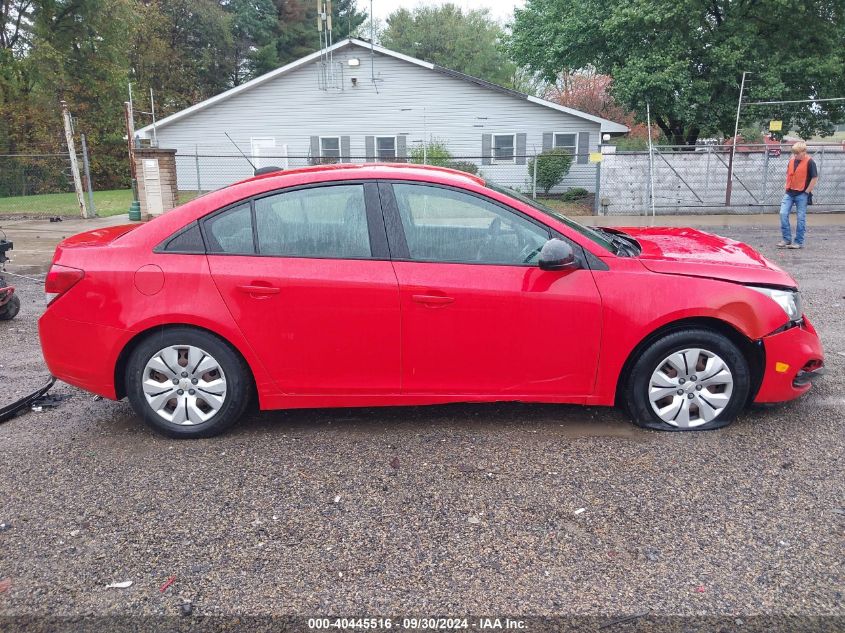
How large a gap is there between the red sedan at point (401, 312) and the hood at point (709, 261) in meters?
0.02

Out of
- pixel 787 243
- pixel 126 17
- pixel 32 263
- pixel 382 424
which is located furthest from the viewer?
pixel 126 17

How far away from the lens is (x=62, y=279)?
4035 millimetres

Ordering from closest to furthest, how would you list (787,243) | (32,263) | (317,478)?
(317,478)
(32,263)
(787,243)

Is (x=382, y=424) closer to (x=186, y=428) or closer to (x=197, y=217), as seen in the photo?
(x=186, y=428)

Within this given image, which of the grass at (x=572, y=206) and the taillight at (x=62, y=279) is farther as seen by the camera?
the grass at (x=572, y=206)

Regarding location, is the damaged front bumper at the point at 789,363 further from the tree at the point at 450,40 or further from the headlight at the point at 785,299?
the tree at the point at 450,40

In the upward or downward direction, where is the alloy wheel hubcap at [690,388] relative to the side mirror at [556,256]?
downward

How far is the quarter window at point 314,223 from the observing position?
400 centimetres

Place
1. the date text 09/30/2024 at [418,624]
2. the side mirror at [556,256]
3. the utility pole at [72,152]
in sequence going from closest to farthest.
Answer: the date text 09/30/2024 at [418,624] < the side mirror at [556,256] < the utility pole at [72,152]

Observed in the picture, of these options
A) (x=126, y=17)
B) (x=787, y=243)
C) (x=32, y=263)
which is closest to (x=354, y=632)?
(x=32, y=263)

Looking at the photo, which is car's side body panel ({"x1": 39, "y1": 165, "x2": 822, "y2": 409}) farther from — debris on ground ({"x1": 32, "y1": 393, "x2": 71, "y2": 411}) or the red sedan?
debris on ground ({"x1": 32, "y1": 393, "x2": 71, "y2": 411})

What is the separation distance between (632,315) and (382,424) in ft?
5.48

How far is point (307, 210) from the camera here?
4051 millimetres

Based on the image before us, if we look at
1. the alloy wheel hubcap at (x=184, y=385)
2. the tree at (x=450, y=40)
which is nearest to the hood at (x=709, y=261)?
the alloy wheel hubcap at (x=184, y=385)
